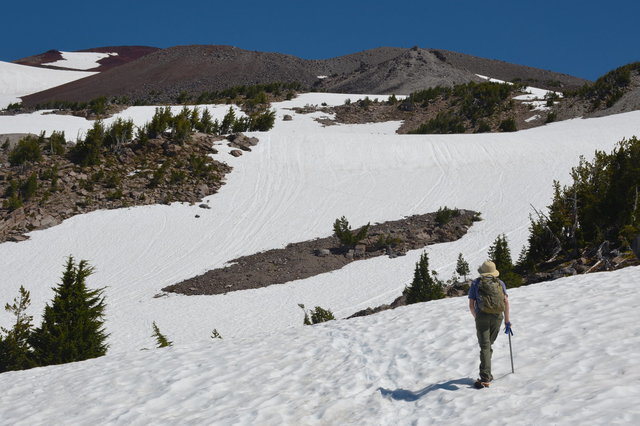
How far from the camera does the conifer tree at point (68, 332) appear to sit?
12.9 metres

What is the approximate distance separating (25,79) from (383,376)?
112998 mm

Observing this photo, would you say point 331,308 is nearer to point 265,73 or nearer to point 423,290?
point 423,290

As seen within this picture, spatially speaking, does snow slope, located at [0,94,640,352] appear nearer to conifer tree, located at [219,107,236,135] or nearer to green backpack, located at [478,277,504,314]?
conifer tree, located at [219,107,236,135]

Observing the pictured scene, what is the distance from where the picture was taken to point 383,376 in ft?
24.7

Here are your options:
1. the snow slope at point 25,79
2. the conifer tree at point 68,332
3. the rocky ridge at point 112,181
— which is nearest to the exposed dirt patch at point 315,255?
the conifer tree at point 68,332

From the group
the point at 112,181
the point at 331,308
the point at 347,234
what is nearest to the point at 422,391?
the point at 331,308

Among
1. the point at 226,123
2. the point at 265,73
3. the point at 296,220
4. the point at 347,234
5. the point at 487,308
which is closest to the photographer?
the point at 487,308

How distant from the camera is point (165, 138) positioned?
35.0m

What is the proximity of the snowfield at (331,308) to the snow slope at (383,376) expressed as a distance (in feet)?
0.11

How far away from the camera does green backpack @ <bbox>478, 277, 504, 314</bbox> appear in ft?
21.2

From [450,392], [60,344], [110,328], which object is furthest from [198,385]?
[110,328]

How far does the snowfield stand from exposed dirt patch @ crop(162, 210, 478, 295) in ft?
2.12

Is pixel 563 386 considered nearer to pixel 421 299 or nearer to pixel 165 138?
pixel 421 299

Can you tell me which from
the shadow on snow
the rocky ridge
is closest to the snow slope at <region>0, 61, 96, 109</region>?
the rocky ridge
